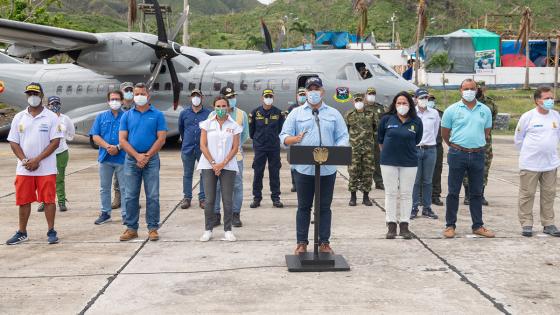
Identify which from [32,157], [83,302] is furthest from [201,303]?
[32,157]

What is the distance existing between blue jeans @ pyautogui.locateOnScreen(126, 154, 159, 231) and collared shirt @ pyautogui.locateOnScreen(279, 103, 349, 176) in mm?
1898

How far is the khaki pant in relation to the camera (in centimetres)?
707

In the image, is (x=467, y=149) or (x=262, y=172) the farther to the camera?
(x=262, y=172)

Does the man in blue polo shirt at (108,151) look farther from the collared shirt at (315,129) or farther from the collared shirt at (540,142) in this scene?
the collared shirt at (540,142)

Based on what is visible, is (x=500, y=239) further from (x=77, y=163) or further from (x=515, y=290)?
(x=77, y=163)

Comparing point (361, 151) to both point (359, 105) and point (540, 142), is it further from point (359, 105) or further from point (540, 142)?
point (540, 142)

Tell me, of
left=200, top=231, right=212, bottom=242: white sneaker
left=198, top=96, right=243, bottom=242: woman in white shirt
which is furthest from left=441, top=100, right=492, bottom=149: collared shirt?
left=200, top=231, right=212, bottom=242: white sneaker

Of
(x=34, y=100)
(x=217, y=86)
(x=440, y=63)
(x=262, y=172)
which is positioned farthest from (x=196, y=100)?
(x=440, y=63)

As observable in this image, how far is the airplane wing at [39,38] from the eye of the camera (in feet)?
50.7

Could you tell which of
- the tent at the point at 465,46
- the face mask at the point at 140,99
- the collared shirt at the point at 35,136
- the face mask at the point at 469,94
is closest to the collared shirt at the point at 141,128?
the face mask at the point at 140,99

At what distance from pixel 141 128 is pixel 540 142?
4.96m

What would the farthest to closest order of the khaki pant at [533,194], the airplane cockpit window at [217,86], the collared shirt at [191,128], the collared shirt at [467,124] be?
the airplane cockpit window at [217,86] → the collared shirt at [191,128] → the khaki pant at [533,194] → the collared shirt at [467,124]

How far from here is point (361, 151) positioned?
919cm

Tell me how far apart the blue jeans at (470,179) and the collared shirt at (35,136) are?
4883mm
